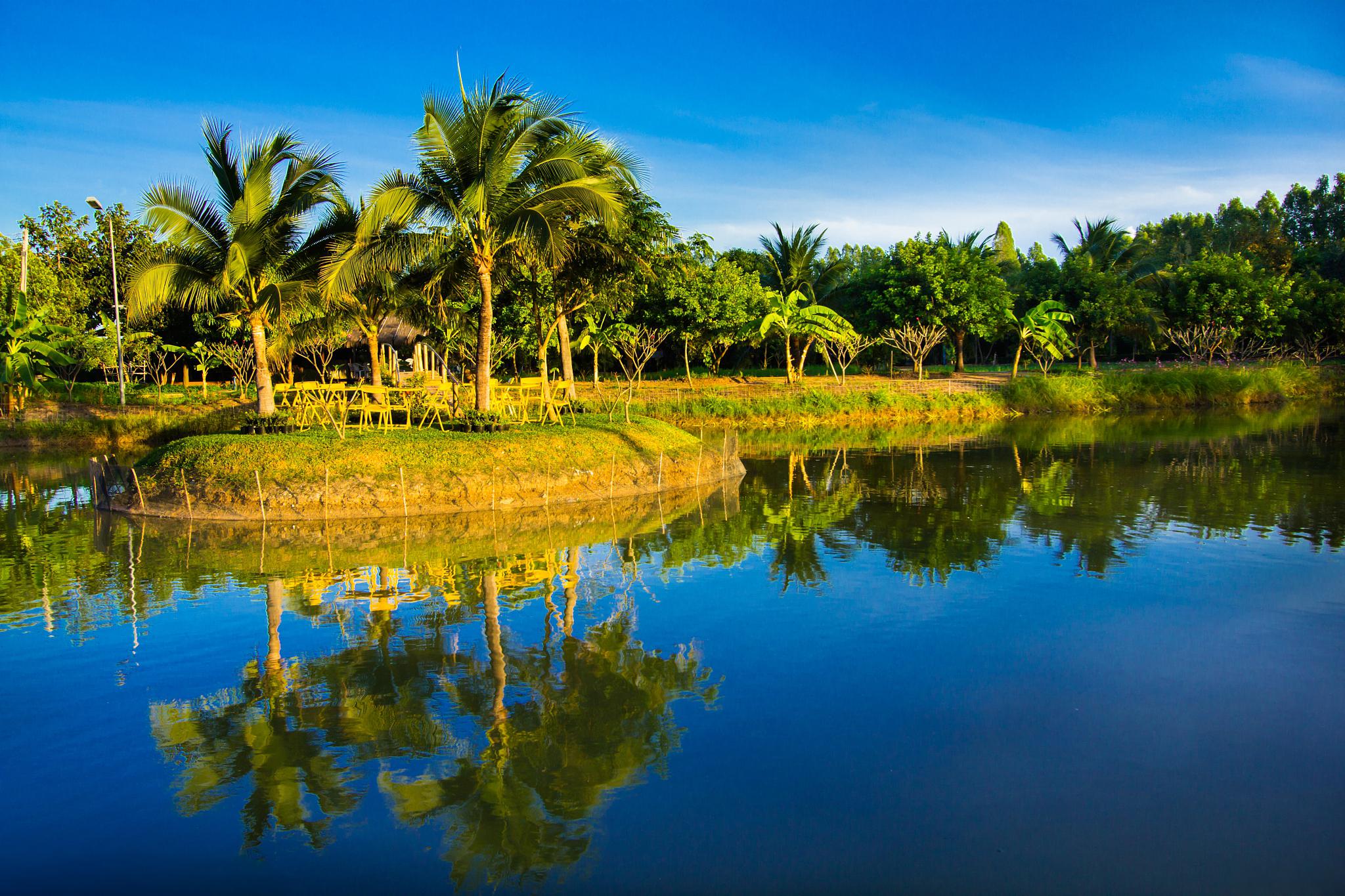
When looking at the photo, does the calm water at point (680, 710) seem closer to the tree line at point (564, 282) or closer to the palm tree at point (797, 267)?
the tree line at point (564, 282)

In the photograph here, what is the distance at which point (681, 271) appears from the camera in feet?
117

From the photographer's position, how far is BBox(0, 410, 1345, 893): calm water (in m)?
5.37

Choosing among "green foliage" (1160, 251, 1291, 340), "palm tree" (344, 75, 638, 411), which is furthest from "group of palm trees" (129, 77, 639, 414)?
"green foliage" (1160, 251, 1291, 340)

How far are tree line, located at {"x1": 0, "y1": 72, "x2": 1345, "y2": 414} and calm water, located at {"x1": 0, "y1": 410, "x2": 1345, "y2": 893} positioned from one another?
259 inches

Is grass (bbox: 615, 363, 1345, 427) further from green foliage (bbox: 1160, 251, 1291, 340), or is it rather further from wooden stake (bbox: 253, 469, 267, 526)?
wooden stake (bbox: 253, 469, 267, 526)

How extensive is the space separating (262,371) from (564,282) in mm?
7930

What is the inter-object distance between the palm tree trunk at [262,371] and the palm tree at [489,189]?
8.91ft

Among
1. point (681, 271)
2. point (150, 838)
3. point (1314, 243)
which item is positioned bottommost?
point (150, 838)

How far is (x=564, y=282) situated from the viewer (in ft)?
77.4

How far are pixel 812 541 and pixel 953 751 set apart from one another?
745 cm

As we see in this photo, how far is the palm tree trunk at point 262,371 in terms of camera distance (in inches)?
728

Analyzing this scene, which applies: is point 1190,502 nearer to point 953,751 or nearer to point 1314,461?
point 1314,461

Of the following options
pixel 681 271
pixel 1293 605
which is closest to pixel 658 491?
pixel 1293 605

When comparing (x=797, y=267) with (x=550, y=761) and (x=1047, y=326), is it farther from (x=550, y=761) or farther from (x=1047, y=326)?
(x=550, y=761)
